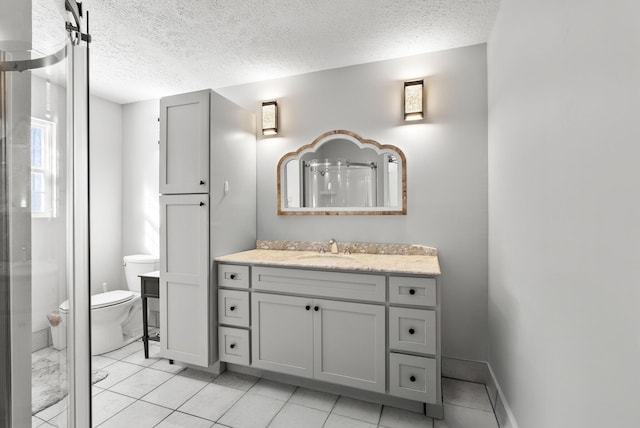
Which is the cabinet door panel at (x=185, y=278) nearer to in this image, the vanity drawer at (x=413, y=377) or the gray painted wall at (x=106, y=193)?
the vanity drawer at (x=413, y=377)

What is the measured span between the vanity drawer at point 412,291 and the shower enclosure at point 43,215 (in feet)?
4.80

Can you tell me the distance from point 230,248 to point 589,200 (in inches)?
87.2

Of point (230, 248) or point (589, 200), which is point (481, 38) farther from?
point (230, 248)

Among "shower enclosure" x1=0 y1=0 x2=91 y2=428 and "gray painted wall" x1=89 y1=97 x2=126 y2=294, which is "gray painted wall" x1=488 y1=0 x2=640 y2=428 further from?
"gray painted wall" x1=89 y1=97 x2=126 y2=294

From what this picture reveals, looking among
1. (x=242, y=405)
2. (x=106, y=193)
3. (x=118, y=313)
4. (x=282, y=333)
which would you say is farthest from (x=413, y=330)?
(x=106, y=193)

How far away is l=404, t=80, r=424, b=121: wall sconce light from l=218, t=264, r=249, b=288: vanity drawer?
5.62 feet

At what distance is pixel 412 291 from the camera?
176 centimetres

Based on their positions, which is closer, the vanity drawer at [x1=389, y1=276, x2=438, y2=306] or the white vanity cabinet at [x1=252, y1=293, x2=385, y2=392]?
the vanity drawer at [x1=389, y1=276, x2=438, y2=306]

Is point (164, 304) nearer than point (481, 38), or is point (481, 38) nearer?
point (481, 38)

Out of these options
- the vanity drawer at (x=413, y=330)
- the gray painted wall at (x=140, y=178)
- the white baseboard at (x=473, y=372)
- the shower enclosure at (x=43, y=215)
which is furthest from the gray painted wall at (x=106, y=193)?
the white baseboard at (x=473, y=372)

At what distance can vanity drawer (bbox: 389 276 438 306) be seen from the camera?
1.73 metres

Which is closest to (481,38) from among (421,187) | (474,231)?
(421,187)

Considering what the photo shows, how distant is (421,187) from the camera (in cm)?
237

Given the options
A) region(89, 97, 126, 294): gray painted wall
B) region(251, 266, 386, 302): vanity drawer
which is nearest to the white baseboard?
region(251, 266, 386, 302): vanity drawer
